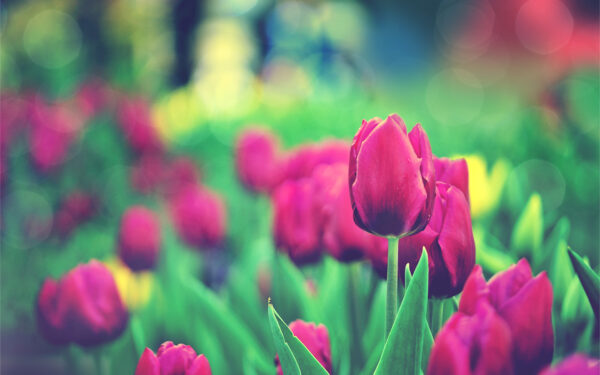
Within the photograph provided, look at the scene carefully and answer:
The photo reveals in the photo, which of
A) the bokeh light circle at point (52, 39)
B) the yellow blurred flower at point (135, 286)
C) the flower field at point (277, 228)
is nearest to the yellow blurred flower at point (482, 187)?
the flower field at point (277, 228)

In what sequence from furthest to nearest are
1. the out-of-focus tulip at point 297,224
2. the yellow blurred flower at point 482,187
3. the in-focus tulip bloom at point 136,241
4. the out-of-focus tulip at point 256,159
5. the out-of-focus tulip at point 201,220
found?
the out-of-focus tulip at point 256,159 < the out-of-focus tulip at point 201,220 < the in-focus tulip bloom at point 136,241 < the yellow blurred flower at point 482,187 < the out-of-focus tulip at point 297,224

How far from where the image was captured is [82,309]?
0.74m

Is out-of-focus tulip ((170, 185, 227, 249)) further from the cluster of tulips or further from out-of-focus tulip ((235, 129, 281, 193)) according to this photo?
the cluster of tulips

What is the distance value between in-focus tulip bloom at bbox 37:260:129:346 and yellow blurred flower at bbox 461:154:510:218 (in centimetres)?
53

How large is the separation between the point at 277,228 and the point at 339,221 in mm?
180

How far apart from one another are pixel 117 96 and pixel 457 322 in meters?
2.72

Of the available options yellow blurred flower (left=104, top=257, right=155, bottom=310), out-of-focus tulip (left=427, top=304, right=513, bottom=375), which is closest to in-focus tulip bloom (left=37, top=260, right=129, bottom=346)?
yellow blurred flower (left=104, top=257, right=155, bottom=310)

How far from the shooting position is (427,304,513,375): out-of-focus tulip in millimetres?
393

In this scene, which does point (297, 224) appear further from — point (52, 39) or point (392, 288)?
point (52, 39)

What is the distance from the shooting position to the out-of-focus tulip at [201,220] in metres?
1.30

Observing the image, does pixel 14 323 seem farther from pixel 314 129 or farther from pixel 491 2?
pixel 491 2

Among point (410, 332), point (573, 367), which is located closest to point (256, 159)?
point (410, 332)

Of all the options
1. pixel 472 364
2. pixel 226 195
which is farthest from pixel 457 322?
pixel 226 195

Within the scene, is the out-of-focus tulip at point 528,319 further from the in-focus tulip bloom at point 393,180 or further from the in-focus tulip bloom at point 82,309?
the in-focus tulip bloom at point 82,309
